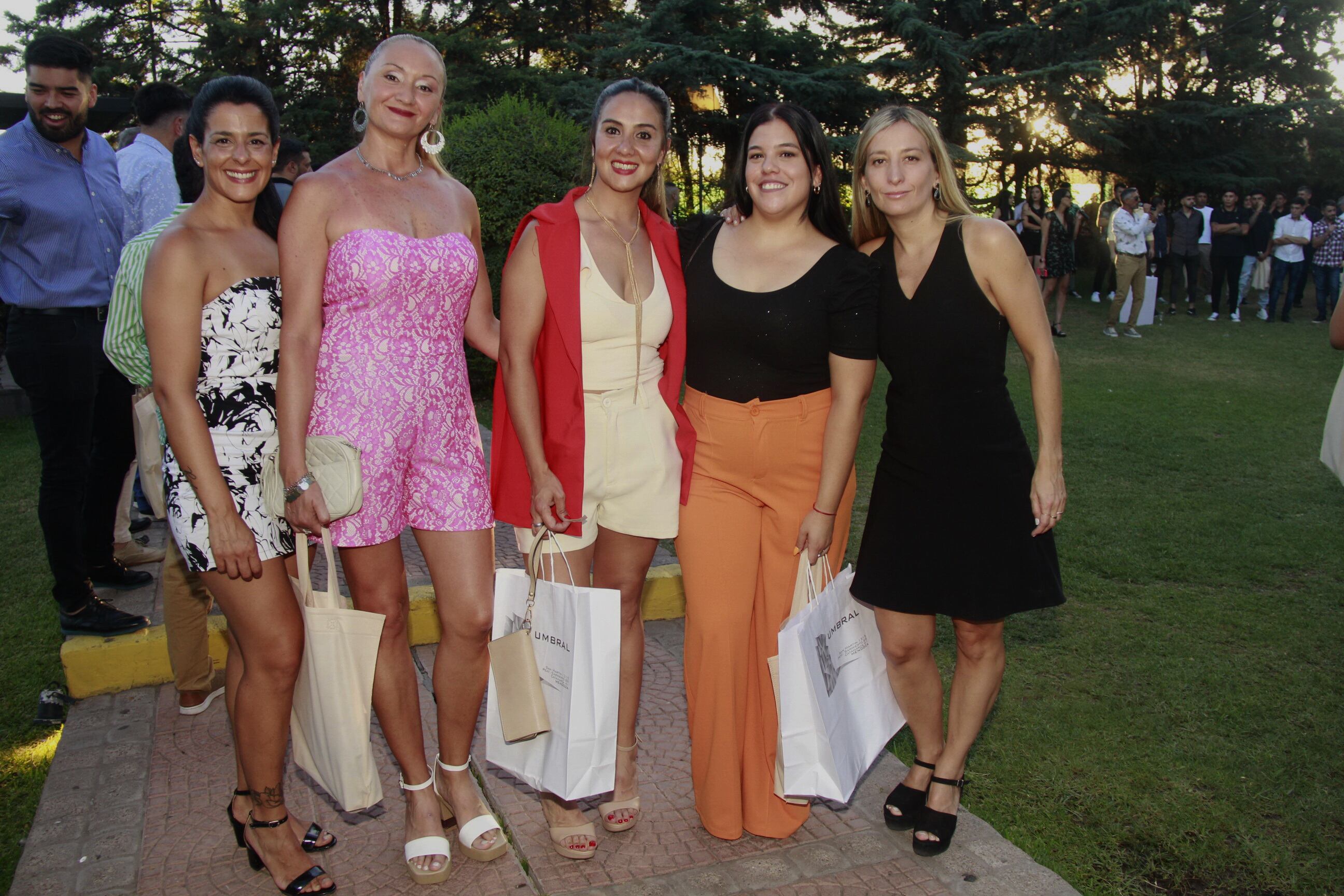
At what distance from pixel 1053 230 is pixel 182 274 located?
14374 mm

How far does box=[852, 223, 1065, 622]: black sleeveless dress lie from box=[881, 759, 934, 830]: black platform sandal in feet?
2.08

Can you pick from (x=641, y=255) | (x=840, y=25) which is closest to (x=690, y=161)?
(x=840, y=25)

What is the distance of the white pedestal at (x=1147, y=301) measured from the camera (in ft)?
52.1

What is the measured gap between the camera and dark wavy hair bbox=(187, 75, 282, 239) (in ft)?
8.97

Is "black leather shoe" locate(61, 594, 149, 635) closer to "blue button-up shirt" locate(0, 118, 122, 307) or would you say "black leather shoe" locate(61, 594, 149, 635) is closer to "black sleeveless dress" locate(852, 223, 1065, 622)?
"blue button-up shirt" locate(0, 118, 122, 307)

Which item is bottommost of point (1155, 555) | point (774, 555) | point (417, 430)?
point (1155, 555)

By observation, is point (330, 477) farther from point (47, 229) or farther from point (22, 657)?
point (22, 657)

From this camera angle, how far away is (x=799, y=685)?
2.90 meters

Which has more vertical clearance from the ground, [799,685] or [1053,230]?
[1053,230]

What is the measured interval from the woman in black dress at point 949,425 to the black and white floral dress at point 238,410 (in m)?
1.74

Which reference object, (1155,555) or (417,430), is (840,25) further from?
(417,430)

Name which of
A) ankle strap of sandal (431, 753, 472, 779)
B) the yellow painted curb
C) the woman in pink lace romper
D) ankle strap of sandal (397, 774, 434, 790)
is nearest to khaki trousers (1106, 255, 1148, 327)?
the yellow painted curb

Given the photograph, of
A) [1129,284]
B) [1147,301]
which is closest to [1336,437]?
[1129,284]

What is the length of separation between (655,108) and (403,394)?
43.9 inches
